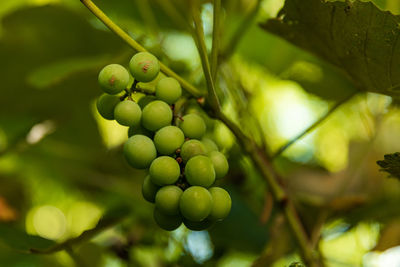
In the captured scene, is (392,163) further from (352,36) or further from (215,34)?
(215,34)

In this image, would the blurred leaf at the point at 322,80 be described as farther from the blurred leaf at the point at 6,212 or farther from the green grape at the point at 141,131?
the blurred leaf at the point at 6,212

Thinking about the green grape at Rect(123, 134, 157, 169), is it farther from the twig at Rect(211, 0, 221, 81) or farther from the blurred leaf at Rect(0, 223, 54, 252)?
the blurred leaf at Rect(0, 223, 54, 252)

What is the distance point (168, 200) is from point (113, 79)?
5.6 inches

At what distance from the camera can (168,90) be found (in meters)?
0.52

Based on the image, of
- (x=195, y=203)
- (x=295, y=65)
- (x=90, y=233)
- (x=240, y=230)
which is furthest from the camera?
(x=295, y=65)

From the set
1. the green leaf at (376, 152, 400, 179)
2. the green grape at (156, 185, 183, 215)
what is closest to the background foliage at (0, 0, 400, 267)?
the green leaf at (376, 152, 400, 179)

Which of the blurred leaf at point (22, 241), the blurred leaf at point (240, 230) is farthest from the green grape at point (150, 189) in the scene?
the blurred leaf at point (240, 230)

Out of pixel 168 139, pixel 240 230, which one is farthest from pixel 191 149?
pixel 240 230

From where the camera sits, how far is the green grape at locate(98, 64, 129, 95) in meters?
0.51

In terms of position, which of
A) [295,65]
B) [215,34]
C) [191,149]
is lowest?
→ [191,149]

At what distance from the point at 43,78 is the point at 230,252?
1.71ft

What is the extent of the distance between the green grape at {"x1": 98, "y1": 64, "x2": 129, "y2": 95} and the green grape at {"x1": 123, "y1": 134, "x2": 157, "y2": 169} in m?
0.06

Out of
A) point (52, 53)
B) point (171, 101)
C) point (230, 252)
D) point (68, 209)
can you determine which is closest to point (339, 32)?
point (171, 101)

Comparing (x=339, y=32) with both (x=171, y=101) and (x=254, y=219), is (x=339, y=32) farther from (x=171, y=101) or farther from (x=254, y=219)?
(x=254, y=219)
